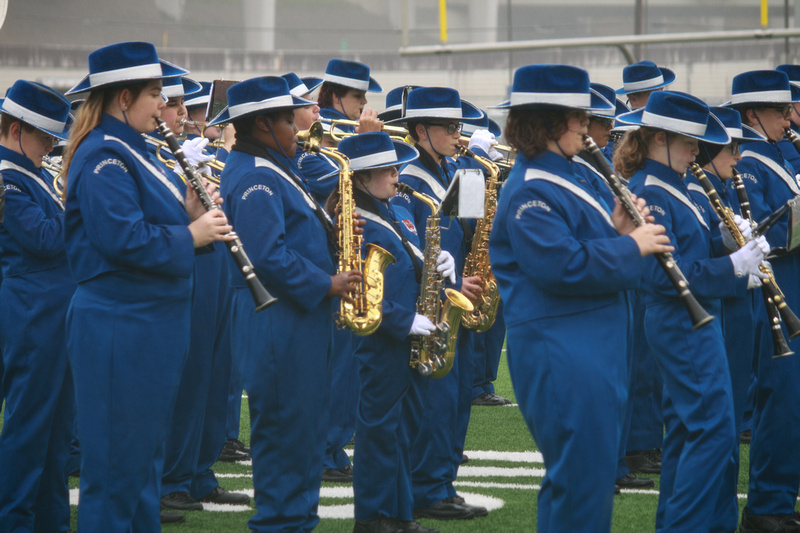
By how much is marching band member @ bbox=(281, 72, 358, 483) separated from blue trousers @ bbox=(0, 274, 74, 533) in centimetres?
177

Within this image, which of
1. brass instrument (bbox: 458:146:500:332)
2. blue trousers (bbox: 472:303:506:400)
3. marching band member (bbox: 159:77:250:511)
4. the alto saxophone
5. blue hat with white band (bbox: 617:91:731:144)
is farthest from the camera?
blue trousers (bbox: 472:303:506:400)

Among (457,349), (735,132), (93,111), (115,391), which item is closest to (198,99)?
(457,349)

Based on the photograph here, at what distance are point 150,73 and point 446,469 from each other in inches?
112

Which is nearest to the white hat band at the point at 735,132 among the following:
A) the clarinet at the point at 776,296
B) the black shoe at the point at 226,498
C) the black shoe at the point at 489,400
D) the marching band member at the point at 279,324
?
the clarinet at the point at 776,296

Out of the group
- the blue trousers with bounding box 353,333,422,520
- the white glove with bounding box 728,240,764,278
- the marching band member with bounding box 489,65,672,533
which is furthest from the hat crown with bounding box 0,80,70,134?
the white glove with bounding box 728,240,764,278

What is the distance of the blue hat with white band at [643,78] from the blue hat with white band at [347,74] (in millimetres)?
1985

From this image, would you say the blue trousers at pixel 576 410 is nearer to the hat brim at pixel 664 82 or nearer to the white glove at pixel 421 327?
the white glove at pixel 421 327

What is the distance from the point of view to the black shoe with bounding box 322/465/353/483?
22.4 feet

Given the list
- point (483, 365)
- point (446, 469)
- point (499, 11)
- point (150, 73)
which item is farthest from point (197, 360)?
point (499, 11)

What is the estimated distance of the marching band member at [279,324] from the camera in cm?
473

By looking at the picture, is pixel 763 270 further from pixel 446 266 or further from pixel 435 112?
pixel 435 112

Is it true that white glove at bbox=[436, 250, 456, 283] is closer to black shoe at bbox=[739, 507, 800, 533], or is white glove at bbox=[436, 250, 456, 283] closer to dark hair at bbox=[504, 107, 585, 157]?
dark hair at bbox=[504, 107, 585, 157]

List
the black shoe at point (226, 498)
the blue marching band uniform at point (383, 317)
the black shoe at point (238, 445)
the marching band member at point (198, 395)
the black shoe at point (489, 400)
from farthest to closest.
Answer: the black shoe at point (489, 400) < the black shoe at point (238, 445) < the black shoe at point (226, 498) < the marching band member at point (198, 395) < the blue marching band uniform at point (383, 317)

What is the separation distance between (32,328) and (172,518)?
1321 mm
